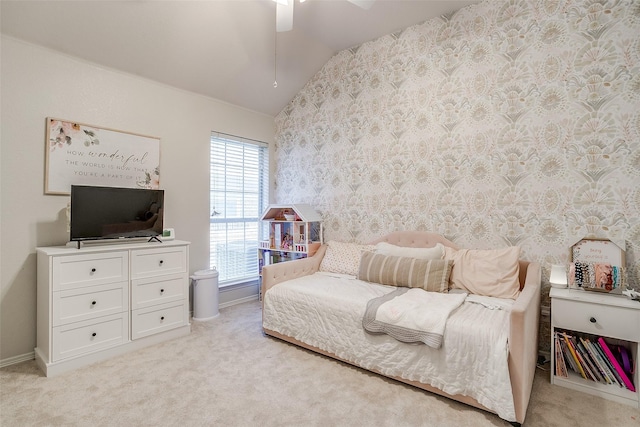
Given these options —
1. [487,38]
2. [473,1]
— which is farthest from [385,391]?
[473,1]

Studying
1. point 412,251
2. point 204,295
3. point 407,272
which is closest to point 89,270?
point 204,295

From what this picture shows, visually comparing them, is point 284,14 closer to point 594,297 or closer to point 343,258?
point 343,258

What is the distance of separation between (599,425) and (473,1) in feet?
10.3

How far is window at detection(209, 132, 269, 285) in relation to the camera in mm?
3707

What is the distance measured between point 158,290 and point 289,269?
117 cm

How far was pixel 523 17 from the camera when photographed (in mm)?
2535

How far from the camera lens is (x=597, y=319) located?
6.47 feet

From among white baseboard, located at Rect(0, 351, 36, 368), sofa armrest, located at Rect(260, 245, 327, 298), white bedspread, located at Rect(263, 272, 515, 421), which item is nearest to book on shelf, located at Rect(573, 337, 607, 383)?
white bedspread, located at Rect(263, 272, 515, 421)

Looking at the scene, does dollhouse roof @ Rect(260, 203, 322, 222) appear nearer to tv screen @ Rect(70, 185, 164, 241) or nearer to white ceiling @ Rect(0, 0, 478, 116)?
tv screen @ Rect(70, 185, 164, 241)

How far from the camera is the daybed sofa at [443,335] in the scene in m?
1.71

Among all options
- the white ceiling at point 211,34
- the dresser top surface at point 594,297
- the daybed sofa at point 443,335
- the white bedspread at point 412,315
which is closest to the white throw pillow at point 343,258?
the daybed sofa at point 443,335

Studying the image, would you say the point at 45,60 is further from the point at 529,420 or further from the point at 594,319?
the point at 594,319

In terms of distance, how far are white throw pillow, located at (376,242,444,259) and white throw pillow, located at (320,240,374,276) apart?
23 centimetres

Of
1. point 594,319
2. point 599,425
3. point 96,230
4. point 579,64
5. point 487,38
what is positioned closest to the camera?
point 599,425
